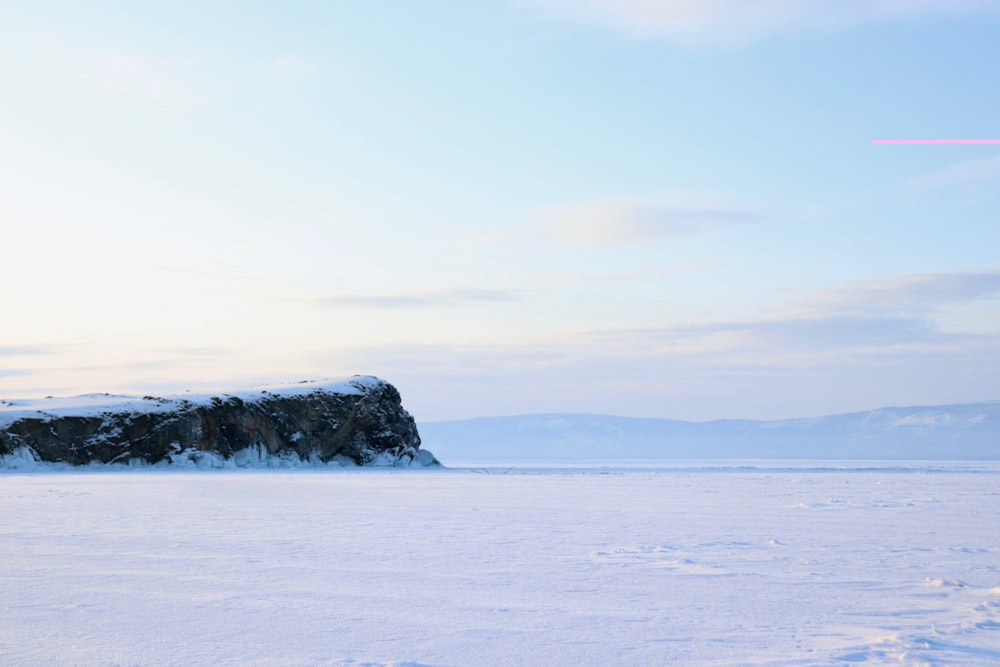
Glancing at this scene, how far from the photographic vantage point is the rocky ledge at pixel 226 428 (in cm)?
3441

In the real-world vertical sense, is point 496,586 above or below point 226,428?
below

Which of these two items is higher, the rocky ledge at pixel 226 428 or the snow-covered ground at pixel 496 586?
the rocky ledge at pixel 226 428

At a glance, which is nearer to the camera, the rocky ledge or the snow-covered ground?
the snow-covered ground

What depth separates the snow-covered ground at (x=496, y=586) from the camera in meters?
5.44

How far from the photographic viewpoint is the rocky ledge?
34406 mm

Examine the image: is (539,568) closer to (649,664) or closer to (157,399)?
(649,664)

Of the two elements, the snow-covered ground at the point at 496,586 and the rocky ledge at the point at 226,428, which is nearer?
the snow-covered ground at the point at 496,586

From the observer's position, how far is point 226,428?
1502 inches

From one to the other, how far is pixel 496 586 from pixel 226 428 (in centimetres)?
3273

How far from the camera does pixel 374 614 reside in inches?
252

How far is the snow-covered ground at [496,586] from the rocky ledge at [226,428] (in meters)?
21.8

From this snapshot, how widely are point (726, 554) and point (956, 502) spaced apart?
9.51 metres

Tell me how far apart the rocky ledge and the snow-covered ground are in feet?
71.7

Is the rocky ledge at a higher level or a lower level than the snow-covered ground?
higher
